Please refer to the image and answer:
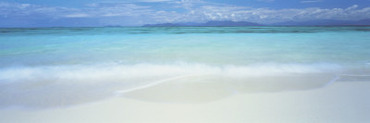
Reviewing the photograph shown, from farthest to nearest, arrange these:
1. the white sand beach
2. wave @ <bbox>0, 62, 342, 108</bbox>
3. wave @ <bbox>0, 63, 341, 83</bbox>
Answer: wave @ <bbox>0, 63, 341, 83</bbox> < wave @ <bbox>0, 62, 342, 108</bbox> < the white sand beach

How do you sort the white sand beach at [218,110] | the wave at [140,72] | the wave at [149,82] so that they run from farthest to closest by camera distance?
the wave at [140,72] → the wave at [149,82] → the white sand beach at [218,110]

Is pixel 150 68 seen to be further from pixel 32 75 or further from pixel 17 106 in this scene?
pixel 17 106

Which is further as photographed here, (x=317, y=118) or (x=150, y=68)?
(x=150, y=68)

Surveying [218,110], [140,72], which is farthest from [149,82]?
[218,110]

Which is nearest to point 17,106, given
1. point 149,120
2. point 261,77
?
point 149,120

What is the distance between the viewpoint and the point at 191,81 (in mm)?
3035

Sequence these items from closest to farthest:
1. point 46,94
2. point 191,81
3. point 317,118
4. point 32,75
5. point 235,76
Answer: point 317,118 < point 46,94 < point 191,81 < point 235,76 < point 32,75

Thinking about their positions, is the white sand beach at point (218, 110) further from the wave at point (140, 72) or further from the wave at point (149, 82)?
the wave at point (140, 72)

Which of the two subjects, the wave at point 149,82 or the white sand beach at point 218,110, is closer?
the white sand beach at point 218,110

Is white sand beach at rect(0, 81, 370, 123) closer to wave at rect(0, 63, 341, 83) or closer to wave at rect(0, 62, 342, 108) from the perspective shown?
wave at rect(0, 62, 342, 108)

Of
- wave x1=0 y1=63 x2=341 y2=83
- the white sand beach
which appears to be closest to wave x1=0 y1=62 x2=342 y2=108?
wave x1=0 y1=63 x2=341 y2=83

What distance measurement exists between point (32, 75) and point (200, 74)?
8.64 ft

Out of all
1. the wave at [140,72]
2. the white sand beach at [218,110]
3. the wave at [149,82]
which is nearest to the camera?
the white sand beach at [218,110]

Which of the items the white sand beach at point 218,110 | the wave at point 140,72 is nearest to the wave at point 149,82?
the wave at point 140,72
